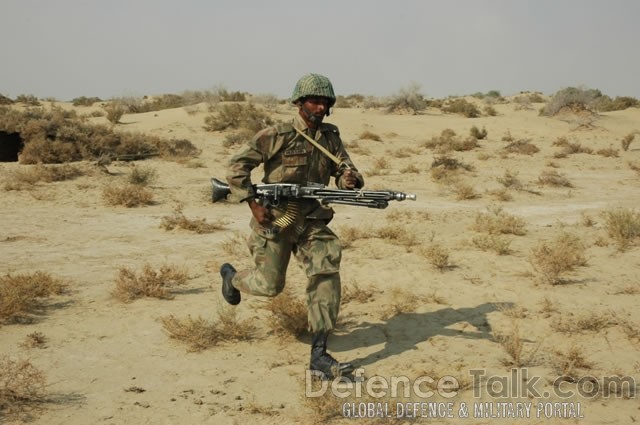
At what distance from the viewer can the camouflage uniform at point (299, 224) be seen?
3596 millimetres

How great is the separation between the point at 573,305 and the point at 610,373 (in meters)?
1.34

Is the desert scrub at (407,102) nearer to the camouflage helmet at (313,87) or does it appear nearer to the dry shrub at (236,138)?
the dry shrub at (236,138)

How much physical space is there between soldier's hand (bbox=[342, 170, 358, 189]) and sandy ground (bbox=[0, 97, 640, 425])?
126cm

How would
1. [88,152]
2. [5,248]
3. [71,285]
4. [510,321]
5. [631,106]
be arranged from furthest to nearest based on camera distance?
[631,106]
[88,152]
[5,248]
[71,285]
[510,321]

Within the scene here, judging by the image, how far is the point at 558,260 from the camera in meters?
5.68

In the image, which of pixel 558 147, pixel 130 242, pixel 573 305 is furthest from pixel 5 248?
pixel 558 147

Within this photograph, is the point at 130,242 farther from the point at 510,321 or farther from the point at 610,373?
the point at 610,373

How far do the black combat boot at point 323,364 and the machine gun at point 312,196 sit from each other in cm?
80

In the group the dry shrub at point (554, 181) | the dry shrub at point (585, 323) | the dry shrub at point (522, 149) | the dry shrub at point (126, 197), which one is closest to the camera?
the dry shrub at point (585, 323)

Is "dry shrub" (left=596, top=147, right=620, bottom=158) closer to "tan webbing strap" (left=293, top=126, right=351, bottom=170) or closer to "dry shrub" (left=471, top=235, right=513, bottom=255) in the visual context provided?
"dry shrub" (left=471, top=235, right=513, bottom=255)

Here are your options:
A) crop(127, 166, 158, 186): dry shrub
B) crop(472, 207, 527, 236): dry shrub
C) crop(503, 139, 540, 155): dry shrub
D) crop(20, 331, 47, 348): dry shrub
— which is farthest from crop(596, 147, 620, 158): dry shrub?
crop(20, 331, 47, 348): dry shrub

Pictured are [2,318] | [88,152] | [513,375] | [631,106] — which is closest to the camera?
[513,375]

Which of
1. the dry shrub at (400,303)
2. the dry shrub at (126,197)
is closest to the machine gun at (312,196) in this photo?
the dry shrub at (400,303)

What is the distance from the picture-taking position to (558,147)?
1659 cm
